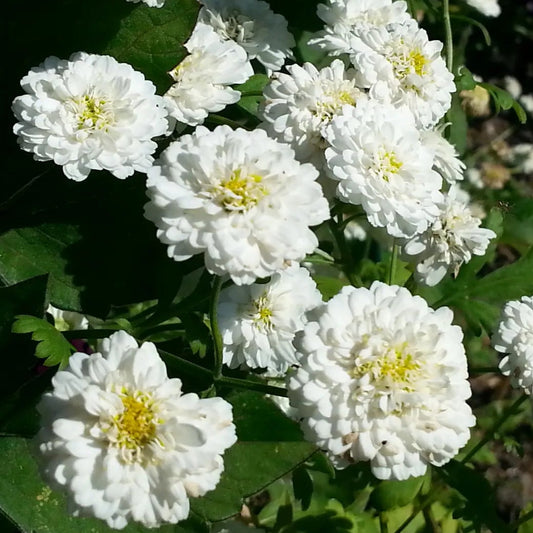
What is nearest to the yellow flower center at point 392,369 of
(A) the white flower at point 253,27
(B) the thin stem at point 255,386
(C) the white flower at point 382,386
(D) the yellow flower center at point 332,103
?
(C) the white flower at point 382,386

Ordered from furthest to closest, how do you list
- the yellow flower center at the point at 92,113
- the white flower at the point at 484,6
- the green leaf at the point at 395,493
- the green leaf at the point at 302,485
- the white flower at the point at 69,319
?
the white flower at the point at 484,6, the white flower at the point at 69,319, the green leaf at the point at 395,493, the green leaf at the point at 302,485, the yellow flower center at the point at 92,113

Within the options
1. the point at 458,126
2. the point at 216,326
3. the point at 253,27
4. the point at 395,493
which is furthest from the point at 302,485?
the point at 458,126

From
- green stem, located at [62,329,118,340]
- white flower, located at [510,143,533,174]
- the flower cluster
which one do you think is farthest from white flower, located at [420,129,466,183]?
white flower, located at [510,143,533,174]

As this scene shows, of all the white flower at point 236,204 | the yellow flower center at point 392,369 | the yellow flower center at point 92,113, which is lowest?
the yellow flower center at point 92,113

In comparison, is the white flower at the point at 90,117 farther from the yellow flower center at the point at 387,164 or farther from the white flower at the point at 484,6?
the white flower at the point at 484,6

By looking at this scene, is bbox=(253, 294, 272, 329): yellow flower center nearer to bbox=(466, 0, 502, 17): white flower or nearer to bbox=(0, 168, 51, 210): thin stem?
bbox=(0, 168, 51, 210): thin stem

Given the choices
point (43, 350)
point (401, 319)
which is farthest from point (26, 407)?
point (401, 319)

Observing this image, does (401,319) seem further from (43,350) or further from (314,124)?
(43,350)
